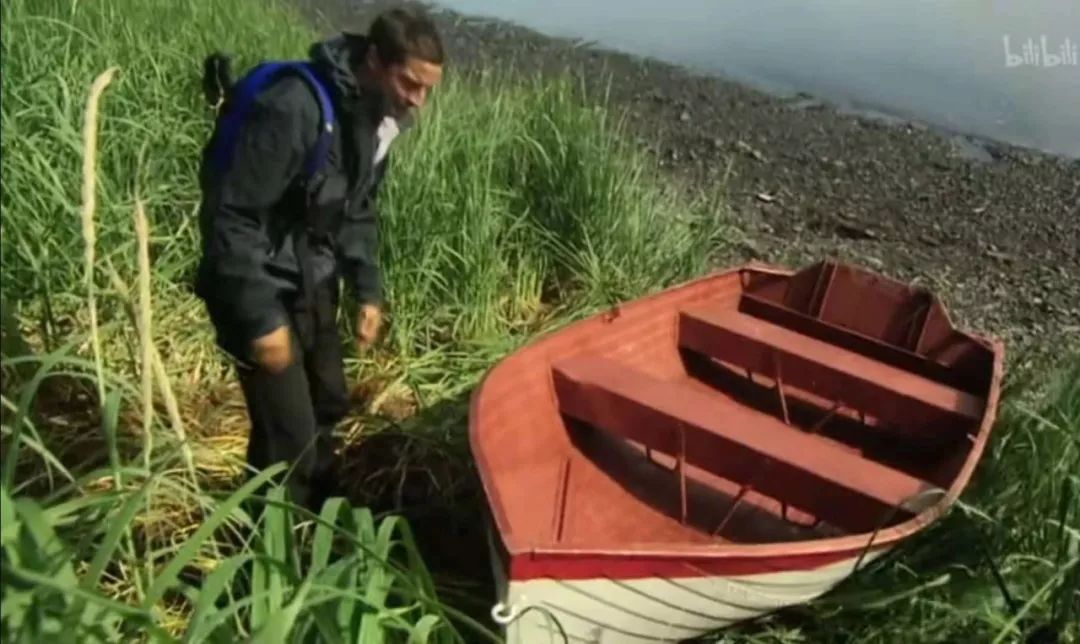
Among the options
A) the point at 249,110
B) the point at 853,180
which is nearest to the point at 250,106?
the point at 249,110

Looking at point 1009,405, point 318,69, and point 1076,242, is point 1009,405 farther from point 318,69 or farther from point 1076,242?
point 1076,242

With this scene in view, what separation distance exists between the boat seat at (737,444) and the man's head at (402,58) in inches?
46.3

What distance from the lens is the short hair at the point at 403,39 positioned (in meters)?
3.25

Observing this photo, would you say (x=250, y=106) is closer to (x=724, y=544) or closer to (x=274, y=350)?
(x=274, y=350)

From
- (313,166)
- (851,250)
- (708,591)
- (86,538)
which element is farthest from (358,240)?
(851,250)

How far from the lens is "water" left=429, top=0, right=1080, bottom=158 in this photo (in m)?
10.8

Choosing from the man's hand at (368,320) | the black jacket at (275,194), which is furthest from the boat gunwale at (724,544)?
the black jacket at (275,194)

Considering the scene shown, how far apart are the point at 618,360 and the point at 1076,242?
488cm

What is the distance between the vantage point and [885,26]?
12.2 metres

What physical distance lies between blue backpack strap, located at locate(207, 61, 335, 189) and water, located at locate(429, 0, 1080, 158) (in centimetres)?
789

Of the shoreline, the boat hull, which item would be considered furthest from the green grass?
the shoreline

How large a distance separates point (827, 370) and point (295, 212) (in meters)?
1.90

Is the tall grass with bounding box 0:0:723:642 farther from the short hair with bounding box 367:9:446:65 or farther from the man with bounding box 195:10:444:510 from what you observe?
the short hair with bounding box 367:9:446:65

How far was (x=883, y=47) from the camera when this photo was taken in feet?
38.6
